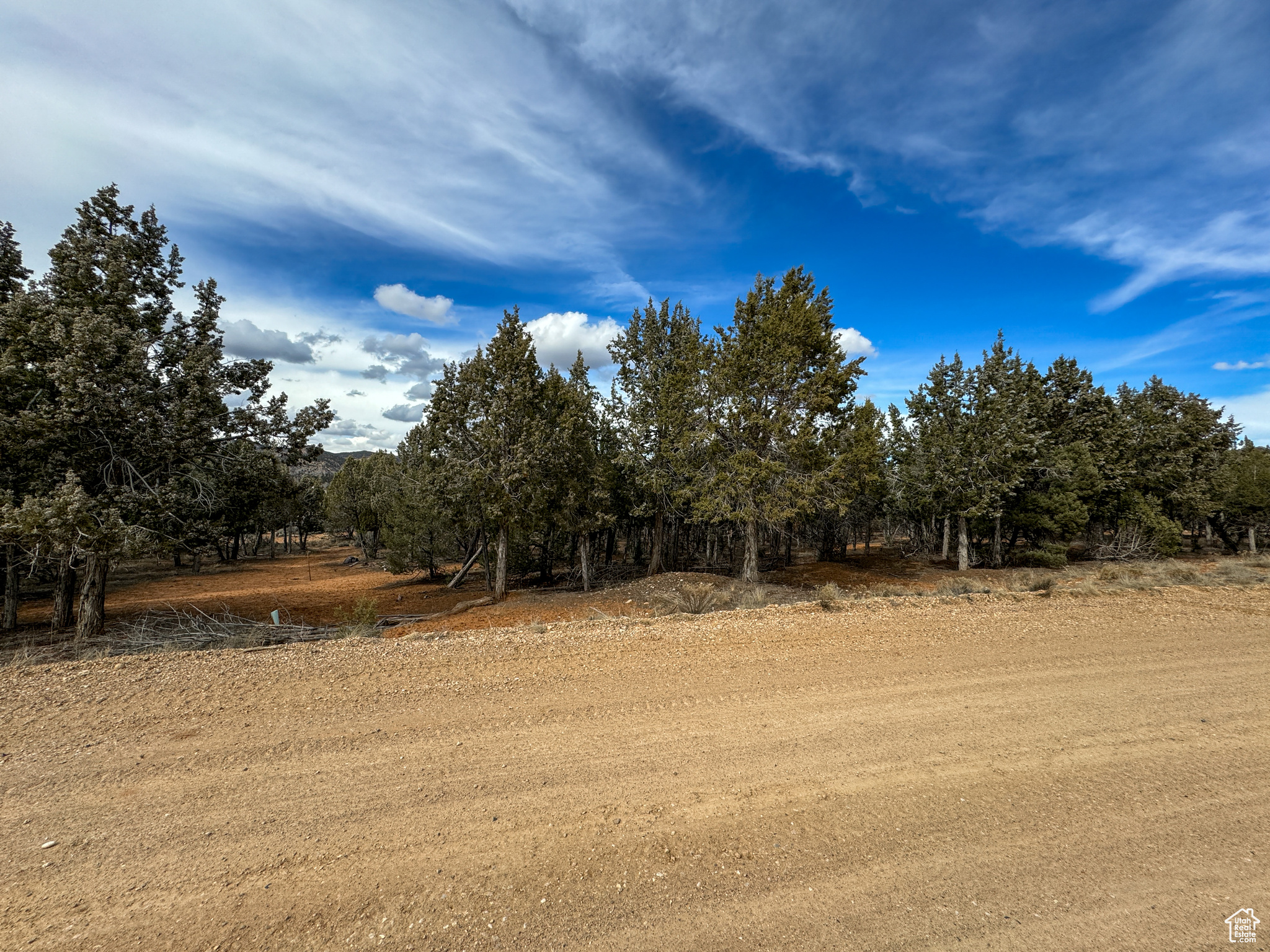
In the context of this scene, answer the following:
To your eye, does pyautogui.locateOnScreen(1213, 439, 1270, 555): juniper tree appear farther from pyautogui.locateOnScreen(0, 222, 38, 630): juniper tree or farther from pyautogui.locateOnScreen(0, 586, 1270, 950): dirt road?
pyautogui.locateOnScreen(0, 222, 38, 630): juniper tree

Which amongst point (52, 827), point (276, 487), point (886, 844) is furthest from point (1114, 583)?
point (276, 487)

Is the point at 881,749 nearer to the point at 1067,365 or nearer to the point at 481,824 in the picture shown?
the point at 481,824

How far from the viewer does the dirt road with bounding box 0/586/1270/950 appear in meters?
3.04

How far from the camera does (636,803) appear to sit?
13.5 ft

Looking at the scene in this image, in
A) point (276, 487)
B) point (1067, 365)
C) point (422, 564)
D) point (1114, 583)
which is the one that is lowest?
point (422, 564)

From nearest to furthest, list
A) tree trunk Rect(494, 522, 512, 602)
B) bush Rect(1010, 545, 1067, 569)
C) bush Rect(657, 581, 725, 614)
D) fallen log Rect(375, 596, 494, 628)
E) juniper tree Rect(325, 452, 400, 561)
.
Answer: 1. bush Rect(657, 581, 725, 614)
2. fallen log Rect(375, 596, 494, 628)
3. tree trunk Rect(494, 522, 512, 602)
4. bush Rect(1010, 545, 1067, 569)
5. juniper tree Rect(325, 452, 400, 561)

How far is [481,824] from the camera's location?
153 inches

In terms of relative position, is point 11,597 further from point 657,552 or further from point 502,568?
point 657,552

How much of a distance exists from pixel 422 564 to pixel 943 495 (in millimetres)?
27094

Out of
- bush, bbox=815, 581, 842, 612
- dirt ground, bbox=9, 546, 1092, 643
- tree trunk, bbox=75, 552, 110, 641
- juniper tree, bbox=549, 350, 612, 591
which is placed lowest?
dirt ground, bbox=9, 546, 1092, 643

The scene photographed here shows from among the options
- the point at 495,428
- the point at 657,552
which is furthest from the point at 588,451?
the point at 657,552

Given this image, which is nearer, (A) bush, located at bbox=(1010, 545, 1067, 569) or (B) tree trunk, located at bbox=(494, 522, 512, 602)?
(B) tree trunk, located at bbox=(494, 522, 512, 602)

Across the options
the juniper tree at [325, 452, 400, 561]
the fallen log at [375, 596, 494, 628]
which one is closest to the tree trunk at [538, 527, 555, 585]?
the fallen log at [375, 596, 494, 628]

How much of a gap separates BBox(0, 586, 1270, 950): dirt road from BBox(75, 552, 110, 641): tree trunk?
602cm
